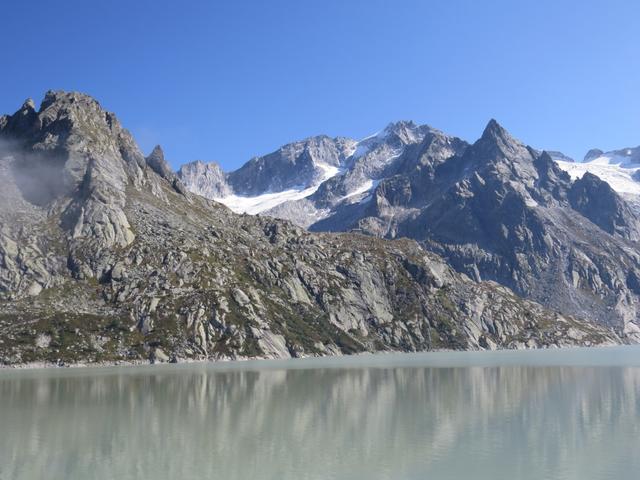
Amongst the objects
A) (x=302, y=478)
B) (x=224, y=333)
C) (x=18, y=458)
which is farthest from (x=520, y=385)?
(x=224, y=333)

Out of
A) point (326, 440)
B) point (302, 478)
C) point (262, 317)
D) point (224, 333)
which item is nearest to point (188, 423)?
point (326, 440)

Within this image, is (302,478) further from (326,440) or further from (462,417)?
(462,417)

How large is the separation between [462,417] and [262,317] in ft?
475

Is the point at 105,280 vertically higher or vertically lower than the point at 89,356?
higher

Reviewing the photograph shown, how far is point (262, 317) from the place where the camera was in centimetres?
19800

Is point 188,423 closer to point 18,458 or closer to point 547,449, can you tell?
point 18,458

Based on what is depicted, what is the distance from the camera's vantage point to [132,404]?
70875 mm

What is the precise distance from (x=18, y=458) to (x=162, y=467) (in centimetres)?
1111

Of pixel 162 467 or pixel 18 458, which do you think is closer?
pixel 162 467

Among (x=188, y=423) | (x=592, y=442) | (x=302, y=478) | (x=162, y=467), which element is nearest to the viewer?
(x=302, y=478)

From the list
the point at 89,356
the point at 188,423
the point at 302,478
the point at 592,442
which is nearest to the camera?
the point at 302,478

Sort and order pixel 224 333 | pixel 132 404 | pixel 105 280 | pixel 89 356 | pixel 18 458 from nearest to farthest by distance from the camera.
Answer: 1. pixel 18 458
2. pixel 132 404
3. pixel 89 356
4. pixel 224 333
5. pixel 105 280

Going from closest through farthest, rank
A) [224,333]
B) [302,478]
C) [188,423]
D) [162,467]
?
[302,478], [162,467], [188,423], [224,333]

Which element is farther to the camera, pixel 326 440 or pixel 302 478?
pixel 326 440
